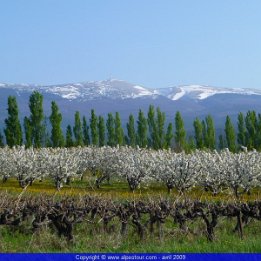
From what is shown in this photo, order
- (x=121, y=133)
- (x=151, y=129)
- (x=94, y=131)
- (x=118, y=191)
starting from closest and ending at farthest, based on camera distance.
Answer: (x=118, y=191) < (x=94, y=131) < (x=121, y=133) < (x=151, y=129)

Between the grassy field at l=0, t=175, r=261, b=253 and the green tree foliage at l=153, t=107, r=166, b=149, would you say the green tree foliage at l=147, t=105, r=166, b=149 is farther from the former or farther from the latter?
the grassy field at l=0, t=175, r=261, b=253

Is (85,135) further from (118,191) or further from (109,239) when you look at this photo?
(109,239)

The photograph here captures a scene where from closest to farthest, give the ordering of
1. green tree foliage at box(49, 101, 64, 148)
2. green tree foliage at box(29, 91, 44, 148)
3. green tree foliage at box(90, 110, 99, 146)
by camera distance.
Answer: green tree foliage at box(49, 101, 64, 148), green tree foliage at box(29, 91, 44, 148), green tree foliage at box(90, 110, 99, 146)

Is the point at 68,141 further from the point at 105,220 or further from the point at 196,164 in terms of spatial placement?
the point at 105,220

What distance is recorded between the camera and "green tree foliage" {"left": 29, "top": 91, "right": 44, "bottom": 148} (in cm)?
7850

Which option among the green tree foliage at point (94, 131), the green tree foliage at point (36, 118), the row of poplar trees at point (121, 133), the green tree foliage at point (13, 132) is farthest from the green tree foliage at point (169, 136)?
the green tree foliage at point (13, 132)

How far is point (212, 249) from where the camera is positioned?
9703 mm

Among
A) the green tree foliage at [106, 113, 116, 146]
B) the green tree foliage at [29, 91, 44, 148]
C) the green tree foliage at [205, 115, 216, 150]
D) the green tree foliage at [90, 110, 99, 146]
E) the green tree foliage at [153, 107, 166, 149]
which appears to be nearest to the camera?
the green tree foliage at [29, 91, 44, 148]

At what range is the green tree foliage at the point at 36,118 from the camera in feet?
258

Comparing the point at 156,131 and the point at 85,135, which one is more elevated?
the point at 156,131

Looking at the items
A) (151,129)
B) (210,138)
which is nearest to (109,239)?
(210,138)

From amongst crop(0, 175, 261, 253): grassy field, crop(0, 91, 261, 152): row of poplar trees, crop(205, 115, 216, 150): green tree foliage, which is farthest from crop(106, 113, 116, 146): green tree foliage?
crop(0, 175, 261, 253): grassy field

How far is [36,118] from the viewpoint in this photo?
7944 cm

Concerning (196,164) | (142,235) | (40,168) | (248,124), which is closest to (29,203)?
(142,235)
